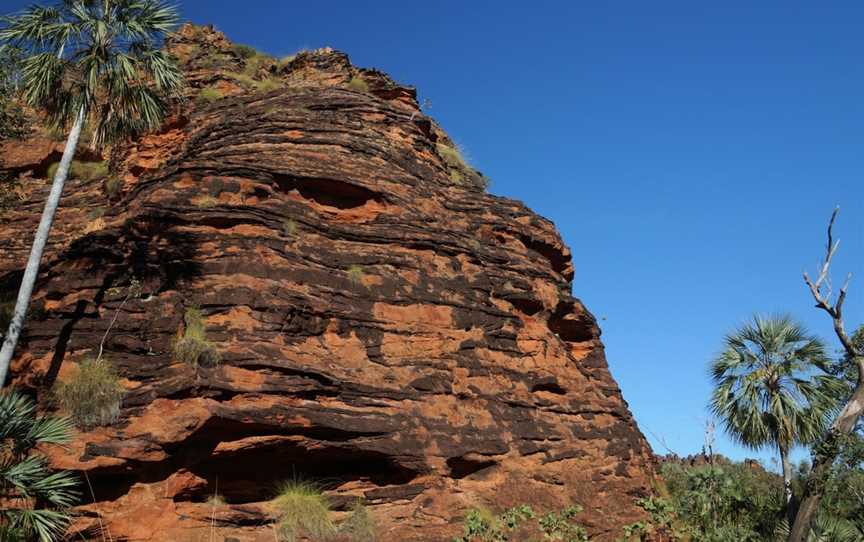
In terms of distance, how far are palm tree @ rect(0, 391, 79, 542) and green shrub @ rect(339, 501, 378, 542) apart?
12.4ft

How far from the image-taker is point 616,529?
12875 mm

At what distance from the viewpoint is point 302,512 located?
998 centimetres

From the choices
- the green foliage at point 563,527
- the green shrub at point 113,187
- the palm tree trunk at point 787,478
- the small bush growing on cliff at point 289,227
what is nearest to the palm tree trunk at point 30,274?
the small bush growing on cliff at point 289,227

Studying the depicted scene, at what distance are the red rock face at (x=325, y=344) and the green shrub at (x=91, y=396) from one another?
20cm

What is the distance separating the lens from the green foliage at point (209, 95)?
19.4 meters

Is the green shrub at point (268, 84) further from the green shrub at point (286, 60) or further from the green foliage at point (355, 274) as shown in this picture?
the green foliage at point (355, 274)

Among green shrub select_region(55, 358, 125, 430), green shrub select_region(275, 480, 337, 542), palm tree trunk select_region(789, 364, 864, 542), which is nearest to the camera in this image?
green shrub select_region(55, 358, 125, 430)

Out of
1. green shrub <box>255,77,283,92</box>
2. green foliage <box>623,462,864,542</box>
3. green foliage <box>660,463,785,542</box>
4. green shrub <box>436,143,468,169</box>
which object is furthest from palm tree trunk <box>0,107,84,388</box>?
green foliage <box>660,463,785,542</box>

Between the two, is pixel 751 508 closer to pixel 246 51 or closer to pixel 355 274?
pixel 355 274

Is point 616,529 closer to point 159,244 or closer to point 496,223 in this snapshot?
point 496,223

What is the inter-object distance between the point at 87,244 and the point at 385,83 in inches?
418

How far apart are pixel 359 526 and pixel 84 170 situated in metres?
15.8

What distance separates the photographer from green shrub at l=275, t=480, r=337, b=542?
32.1ft

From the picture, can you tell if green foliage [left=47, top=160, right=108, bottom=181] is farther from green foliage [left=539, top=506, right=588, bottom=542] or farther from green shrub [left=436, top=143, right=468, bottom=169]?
green foliage [left=539, top=506, right=588, bottom=542]
